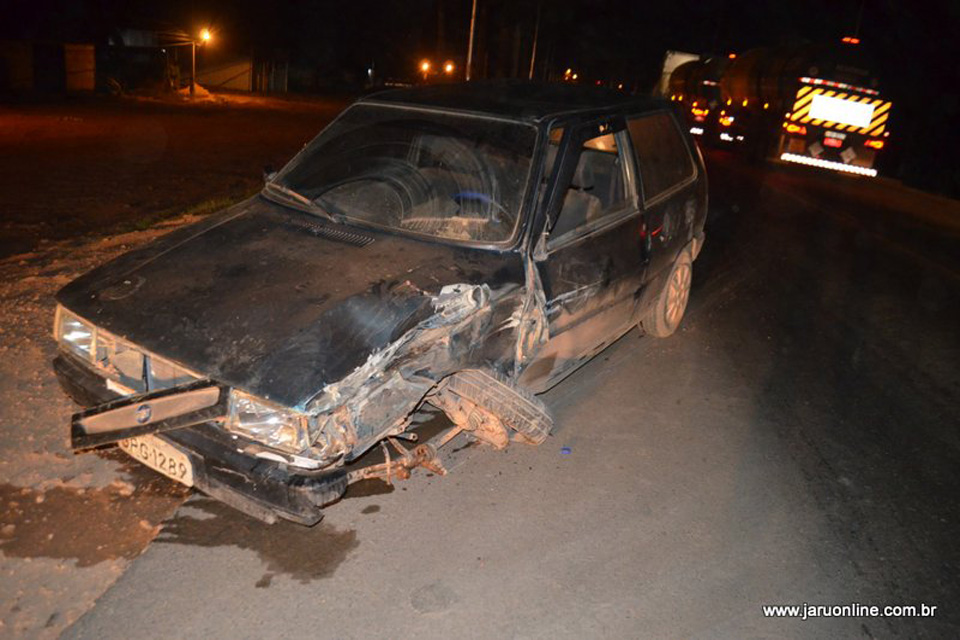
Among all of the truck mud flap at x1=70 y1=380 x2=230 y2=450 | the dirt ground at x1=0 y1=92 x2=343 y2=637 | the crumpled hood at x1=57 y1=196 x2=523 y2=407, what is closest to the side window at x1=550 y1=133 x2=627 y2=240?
the crumpled hood at x1=57 y1=196 x2=523 y2=407

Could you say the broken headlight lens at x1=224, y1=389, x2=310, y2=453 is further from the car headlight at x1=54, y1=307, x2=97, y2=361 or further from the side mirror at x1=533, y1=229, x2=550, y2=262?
the side mirror at x1=533, y1=229, x2=550, y2=262

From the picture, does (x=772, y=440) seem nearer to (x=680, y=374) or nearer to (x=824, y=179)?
(x=680, y=374)

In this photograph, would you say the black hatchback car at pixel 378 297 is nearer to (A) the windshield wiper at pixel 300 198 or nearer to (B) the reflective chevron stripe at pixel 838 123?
(A) the windshield wiper at pixel 300 198

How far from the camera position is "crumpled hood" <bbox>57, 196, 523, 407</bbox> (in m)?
2.67

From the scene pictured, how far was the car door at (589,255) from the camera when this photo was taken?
3.66 metres

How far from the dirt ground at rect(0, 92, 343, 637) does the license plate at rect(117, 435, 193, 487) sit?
38 cm

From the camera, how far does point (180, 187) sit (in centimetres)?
1038

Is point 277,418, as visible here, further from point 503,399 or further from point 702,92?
point 702,92

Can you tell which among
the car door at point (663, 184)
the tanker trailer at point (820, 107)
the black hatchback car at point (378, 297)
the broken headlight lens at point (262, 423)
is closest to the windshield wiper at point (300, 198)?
the black hatchback car at point (378, 297)

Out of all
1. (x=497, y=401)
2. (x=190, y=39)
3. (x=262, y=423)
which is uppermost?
(x=190, y=39)

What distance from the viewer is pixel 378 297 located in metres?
3.01

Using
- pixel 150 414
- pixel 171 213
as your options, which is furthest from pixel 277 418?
pixel 171 213

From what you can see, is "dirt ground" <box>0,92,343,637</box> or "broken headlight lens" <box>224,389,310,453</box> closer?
"broken headlight lens" <box>224,389,310,453</box>

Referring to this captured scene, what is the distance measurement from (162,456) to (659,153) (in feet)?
12.3
